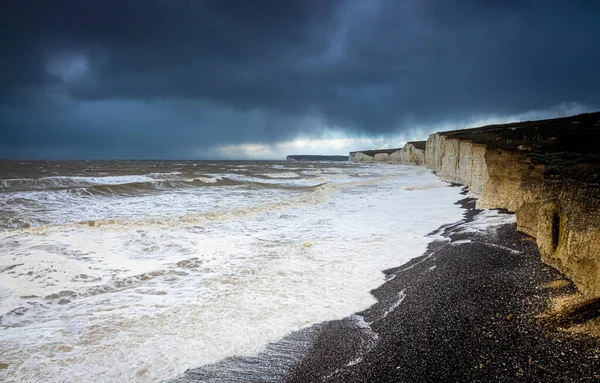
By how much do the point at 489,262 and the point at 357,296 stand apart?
9.76 feet

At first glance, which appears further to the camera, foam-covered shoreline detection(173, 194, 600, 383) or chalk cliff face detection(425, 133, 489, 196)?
chalk cliff face detection(425, 133, 489, 196)

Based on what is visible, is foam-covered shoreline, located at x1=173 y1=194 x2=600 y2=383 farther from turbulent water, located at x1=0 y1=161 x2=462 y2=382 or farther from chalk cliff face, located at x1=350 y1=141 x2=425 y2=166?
chalk cliff face, located at x1=350 y1=141 x2=425 y2=166

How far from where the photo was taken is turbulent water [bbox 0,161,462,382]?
16.4 ft

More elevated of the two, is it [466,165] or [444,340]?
[466,165]

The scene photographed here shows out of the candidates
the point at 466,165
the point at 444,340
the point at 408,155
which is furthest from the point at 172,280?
the point at 408,155

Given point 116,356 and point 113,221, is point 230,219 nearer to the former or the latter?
point 113,221

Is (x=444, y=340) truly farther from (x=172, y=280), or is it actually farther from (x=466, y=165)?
(x=466, y=165)

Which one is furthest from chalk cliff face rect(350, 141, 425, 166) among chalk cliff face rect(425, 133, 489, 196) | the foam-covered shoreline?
the foam-covered shoreline

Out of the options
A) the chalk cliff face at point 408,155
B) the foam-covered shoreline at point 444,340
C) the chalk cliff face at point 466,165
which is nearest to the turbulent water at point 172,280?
the foam-covered shoreline at point 444,340

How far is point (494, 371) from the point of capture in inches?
139

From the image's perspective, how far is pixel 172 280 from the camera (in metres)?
8.09

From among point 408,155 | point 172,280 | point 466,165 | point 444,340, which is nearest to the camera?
point 444,340

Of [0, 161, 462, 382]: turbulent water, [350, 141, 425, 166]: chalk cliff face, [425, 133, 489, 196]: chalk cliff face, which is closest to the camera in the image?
[0, 161, 462, 382]: turbulent water

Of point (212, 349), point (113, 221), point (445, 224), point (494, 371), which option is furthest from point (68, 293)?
point (445, 224)
